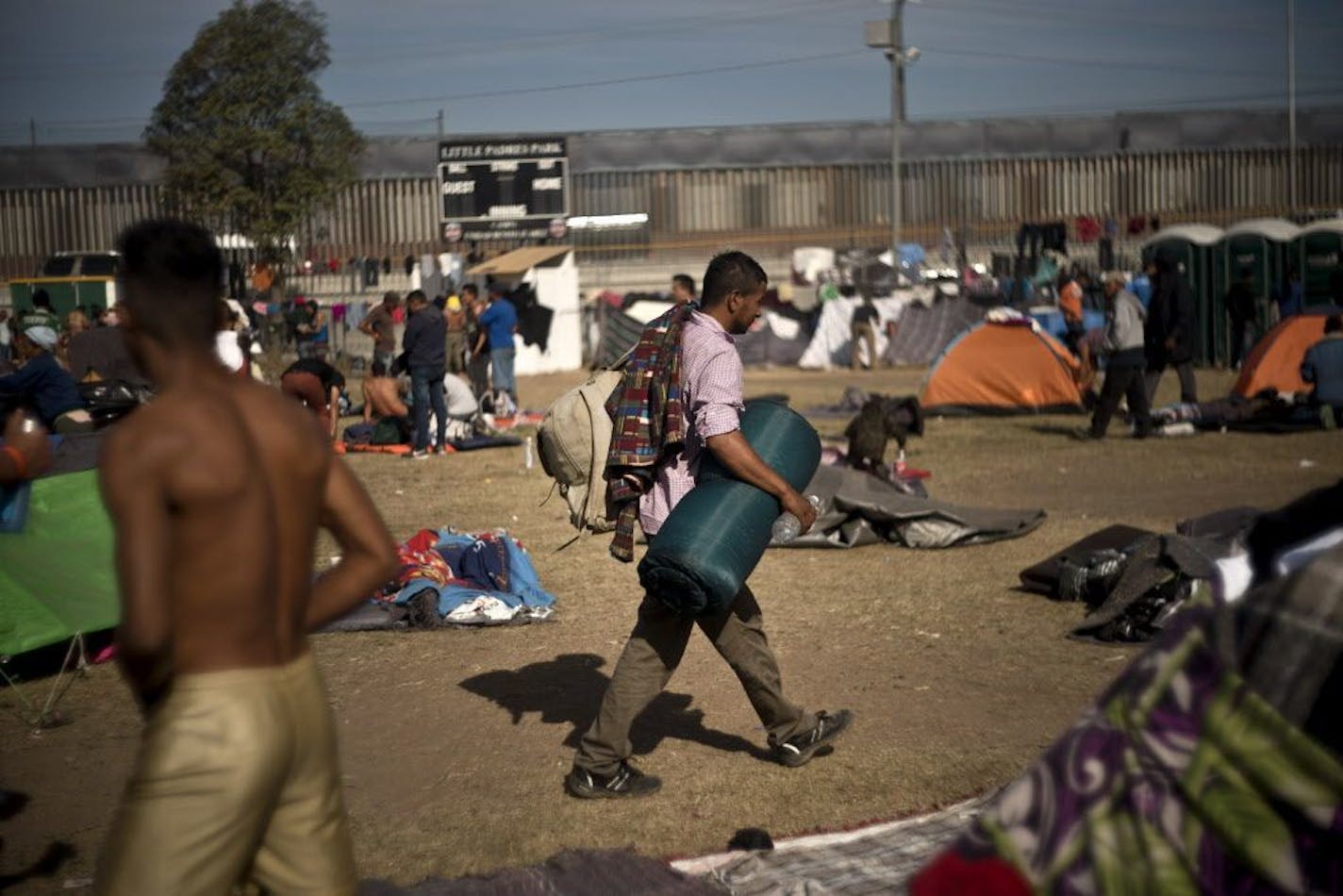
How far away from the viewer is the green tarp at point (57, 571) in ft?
23.0

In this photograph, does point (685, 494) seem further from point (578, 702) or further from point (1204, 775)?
point (1204, 775)

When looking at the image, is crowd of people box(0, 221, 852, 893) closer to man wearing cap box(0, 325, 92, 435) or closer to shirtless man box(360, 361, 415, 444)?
man wearing cap box(0, 325, 92, 435)

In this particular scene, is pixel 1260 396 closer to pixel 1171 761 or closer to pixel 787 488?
pixel 787 488

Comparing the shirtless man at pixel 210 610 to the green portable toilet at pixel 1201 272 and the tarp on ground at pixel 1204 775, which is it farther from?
the green portable toilet at pixel 1201 272

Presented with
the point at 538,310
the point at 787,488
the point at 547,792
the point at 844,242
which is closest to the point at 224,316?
the point at 787,488

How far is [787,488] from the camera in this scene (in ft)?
17.3

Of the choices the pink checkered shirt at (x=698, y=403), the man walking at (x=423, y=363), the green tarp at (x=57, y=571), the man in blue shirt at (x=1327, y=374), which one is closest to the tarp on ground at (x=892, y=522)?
the green tarp at (x=57, y=571)

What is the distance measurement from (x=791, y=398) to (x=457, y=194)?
9332 mm

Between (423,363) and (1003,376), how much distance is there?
7.22 meters

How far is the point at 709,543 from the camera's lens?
5.09 meters

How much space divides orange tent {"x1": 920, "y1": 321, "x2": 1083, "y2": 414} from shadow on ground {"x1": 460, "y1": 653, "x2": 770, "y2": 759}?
12.0 meters

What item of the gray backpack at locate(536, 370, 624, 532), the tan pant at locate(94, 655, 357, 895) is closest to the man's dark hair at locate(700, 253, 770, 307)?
the gray backpack at locate(536, 370, 624, 532)

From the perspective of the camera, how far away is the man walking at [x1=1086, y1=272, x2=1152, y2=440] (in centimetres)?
1567

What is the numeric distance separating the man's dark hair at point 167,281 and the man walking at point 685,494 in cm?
256
